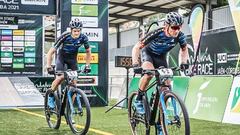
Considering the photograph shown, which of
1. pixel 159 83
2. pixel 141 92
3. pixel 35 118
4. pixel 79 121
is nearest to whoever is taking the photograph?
pixel 159 83

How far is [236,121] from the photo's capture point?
353 inches

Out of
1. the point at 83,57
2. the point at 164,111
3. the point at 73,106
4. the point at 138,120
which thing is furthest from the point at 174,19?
the point at 83,57

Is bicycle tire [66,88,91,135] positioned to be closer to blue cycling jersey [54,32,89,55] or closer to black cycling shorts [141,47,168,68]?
blue cycling jersey [54,32,89,55]

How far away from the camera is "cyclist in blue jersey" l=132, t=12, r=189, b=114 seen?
226 inches

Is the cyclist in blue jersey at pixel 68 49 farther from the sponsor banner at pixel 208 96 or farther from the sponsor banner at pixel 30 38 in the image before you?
the sponsor banner at pixel 30 38

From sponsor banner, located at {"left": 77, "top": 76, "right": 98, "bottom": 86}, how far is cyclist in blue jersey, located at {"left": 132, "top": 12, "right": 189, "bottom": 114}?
26.7 ft

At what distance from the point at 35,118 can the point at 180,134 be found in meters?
5.91

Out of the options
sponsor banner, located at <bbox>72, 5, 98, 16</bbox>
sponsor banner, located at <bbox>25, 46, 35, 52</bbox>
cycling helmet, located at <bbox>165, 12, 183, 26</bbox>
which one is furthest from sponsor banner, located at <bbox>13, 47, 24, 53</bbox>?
cycling helmet, located at <bbox>165, 12, 183, 26</bbox>

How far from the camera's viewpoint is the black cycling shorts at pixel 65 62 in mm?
8297

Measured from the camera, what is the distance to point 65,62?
8398mm

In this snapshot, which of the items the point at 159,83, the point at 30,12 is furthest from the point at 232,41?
the point at 159,83

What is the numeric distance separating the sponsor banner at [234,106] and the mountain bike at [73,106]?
334 cm

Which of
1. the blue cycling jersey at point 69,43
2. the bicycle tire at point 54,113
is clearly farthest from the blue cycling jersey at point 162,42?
the bicycle tire at point 54,113

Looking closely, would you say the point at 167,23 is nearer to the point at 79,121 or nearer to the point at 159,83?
the point at 159,83
